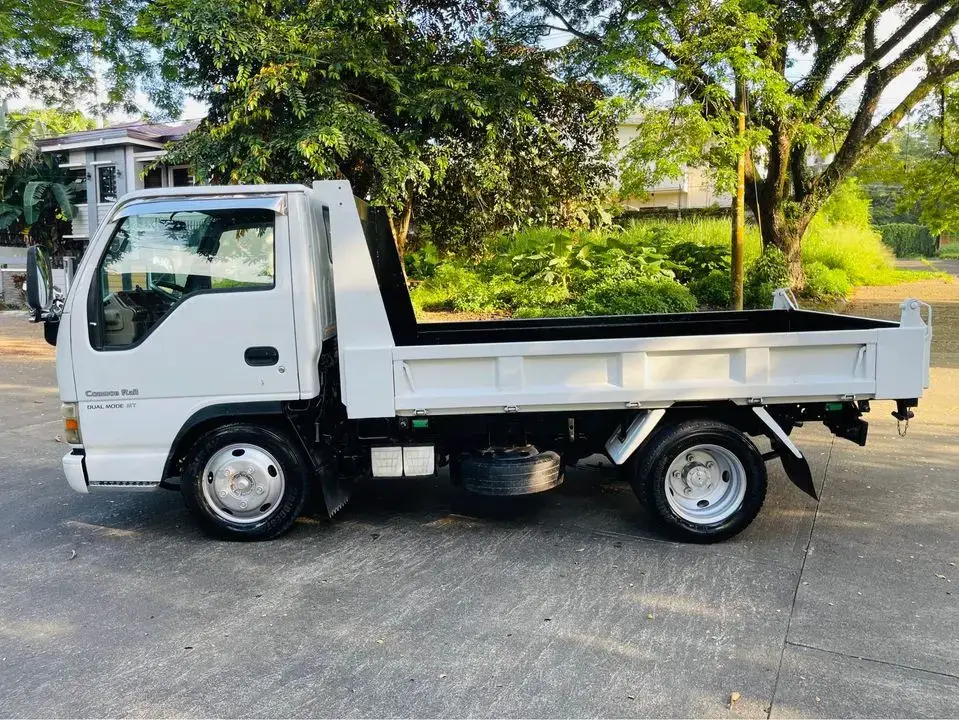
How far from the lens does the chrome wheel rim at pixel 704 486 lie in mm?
5004

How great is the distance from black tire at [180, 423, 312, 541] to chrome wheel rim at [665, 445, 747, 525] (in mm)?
2382

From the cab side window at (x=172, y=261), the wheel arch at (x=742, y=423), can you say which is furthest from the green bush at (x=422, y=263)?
the wheel arch at (x=742, y=423)

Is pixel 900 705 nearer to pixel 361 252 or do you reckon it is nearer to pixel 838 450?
pixel 361 252

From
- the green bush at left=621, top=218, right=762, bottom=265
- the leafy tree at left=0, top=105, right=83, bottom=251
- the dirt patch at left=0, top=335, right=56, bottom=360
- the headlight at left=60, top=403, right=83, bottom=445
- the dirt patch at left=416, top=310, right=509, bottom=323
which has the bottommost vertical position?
the dirt patch at left=0, top=335, right=56, bottom=360

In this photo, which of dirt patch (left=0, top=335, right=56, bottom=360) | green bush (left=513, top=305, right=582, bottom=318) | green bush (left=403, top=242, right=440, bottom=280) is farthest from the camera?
green bush (left=403, top=242, right=440, bottom=280)

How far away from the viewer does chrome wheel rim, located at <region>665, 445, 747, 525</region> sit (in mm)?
5004

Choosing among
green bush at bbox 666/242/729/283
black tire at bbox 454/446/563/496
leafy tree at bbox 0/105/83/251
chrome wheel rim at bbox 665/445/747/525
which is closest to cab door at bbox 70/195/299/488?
black tire at bbox 454/446/563/496

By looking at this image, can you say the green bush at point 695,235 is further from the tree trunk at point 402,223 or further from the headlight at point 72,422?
the headlight at point 72,422

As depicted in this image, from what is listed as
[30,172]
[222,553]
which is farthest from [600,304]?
[30,172]

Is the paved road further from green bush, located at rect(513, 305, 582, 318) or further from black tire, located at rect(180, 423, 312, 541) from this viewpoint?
green bush, located at rect(513, 305, 582, 318)

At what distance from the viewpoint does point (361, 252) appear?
16.0 ft

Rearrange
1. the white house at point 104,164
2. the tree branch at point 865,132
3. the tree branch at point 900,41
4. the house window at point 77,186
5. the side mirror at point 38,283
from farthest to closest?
1. the house window at point 77,186
2. the white house at point 104,164
3. the tree branch at point 865,132
4. the tree branch at point 900,41
5. the side mirror at point 38,283

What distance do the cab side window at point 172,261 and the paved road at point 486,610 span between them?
153cm

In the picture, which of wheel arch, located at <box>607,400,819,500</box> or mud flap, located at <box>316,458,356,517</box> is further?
mud flap, located at <box>316,458,356,517</box>
